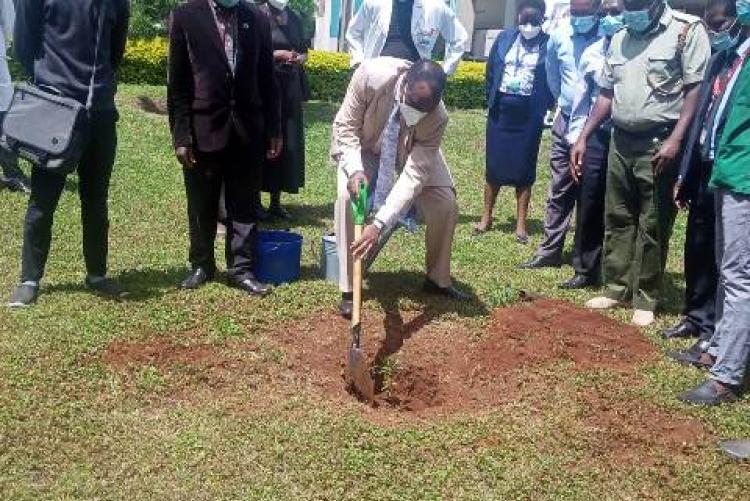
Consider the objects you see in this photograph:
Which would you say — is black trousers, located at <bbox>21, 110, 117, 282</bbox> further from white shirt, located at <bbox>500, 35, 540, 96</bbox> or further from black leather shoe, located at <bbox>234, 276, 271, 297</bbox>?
white shirt, located at <bbox>500, 35, 540, 96</bbox>

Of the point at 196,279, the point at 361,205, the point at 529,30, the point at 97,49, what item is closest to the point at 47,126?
the point at 97,49

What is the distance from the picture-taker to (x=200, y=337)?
16.1 feet

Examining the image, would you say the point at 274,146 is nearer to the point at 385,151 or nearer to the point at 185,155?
the point at 185,155

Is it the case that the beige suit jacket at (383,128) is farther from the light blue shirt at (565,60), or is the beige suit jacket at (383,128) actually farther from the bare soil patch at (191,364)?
the light blue shirt at (565,60)

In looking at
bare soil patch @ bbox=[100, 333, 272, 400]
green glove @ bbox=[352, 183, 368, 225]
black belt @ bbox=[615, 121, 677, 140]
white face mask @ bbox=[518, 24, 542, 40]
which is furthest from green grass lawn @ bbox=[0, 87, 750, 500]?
white face mask @ bbox=[518, 24, 542, 40]

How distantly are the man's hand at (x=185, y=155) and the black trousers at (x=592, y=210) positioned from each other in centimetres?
270

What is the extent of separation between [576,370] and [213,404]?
1999mm

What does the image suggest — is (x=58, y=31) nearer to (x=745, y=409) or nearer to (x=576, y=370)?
(x=576, y=370)

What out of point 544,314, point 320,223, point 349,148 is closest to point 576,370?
point 544,314

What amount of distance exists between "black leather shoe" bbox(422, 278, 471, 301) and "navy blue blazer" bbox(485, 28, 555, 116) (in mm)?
2176

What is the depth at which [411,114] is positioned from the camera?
4.94 metres

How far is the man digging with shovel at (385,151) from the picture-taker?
5.03 metres

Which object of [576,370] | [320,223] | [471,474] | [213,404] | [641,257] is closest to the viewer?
[471,474]

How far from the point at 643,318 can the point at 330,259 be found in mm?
2093
